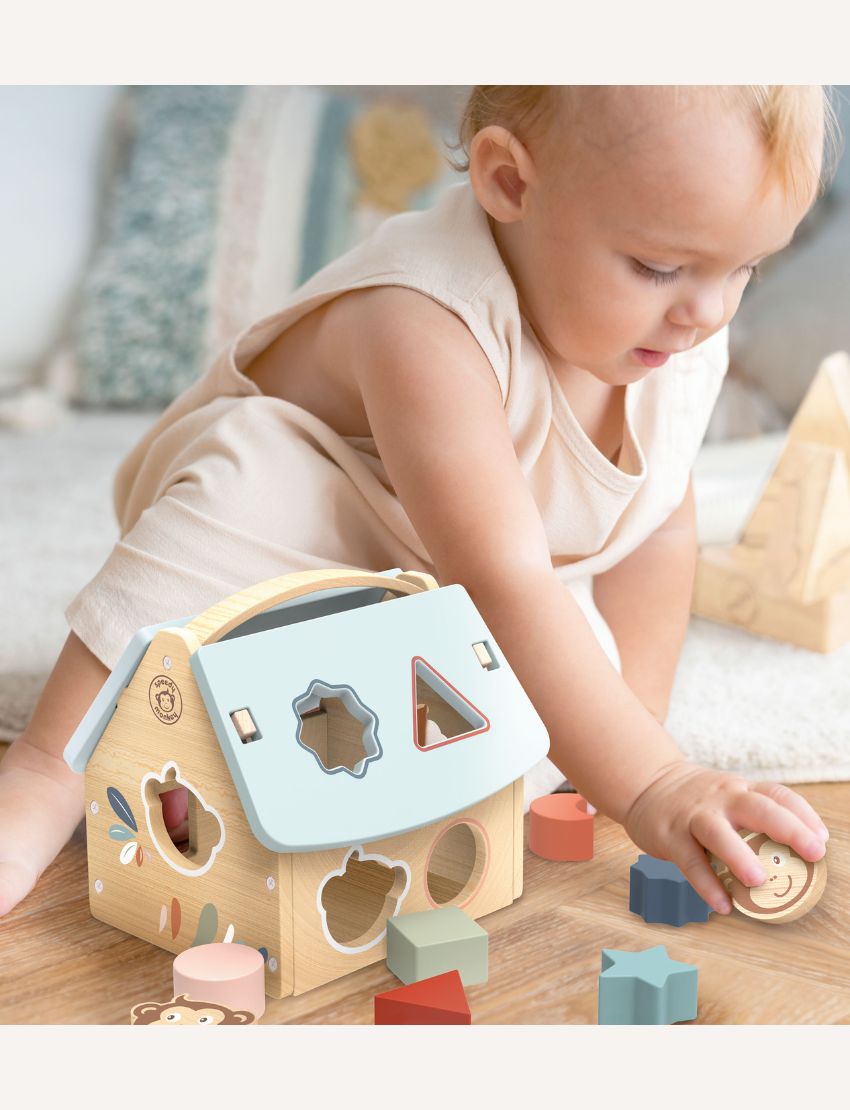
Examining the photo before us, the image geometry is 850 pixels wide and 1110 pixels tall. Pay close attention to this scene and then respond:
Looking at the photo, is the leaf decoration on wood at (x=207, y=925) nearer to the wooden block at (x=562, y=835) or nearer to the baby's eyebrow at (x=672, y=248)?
the wooden block at (x=562, y=835)

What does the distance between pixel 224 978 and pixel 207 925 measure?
0.19 feet

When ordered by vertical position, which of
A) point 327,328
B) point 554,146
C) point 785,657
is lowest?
point 785,657

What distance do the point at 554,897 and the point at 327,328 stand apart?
44cm

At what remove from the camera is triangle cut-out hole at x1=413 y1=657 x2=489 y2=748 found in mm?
719

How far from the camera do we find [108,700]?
717mm

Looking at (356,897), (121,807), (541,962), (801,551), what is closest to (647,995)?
(541,962)

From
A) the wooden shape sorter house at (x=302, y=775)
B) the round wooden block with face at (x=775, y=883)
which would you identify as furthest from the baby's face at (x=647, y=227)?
the round wooden block with face at (x=775, y=883)

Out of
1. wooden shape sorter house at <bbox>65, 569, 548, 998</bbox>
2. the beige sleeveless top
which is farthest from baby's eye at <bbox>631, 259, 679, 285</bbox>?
wooden shape sorter house at <bbox>65, 569, 548, 998</bbox>

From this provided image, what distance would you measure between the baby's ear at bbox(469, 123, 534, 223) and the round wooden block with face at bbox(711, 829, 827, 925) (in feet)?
1.42

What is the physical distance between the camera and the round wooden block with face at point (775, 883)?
0.72 meters

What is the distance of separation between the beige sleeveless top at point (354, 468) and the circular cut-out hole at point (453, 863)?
226mm

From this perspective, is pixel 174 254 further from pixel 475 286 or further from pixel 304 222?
pixel 475 286

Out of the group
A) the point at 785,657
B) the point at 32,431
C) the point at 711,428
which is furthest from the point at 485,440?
the point at 32,431

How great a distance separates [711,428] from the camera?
83.7 inches
